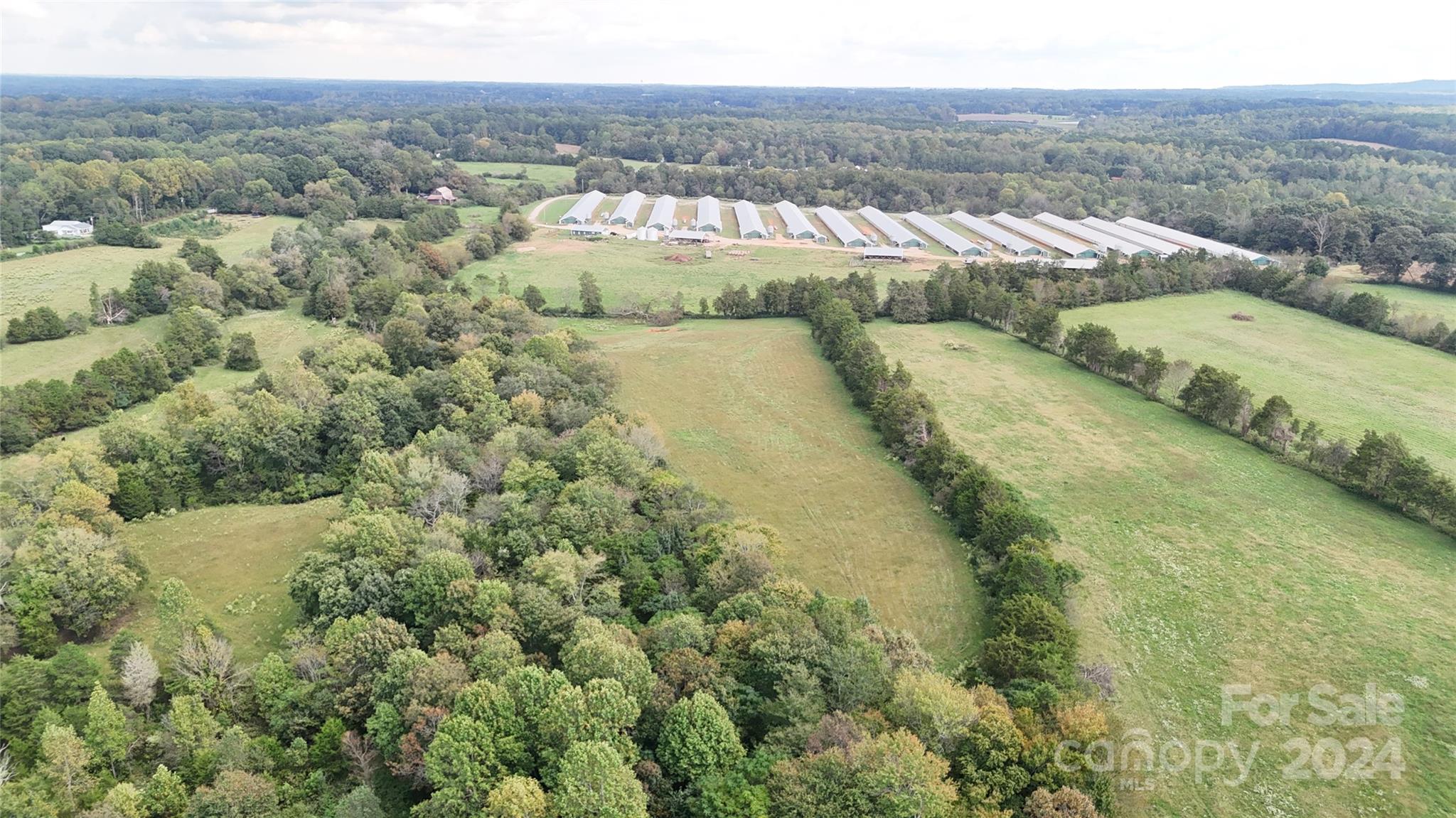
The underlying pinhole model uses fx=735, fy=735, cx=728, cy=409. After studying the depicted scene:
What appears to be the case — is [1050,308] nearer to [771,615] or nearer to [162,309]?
[771,615]

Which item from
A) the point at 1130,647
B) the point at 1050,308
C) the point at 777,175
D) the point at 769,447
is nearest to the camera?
the point at 1130,647

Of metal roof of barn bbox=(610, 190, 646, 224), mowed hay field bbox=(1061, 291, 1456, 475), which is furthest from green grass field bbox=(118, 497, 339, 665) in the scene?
metal roof of barn bbox=(610, 190, 646, 224)

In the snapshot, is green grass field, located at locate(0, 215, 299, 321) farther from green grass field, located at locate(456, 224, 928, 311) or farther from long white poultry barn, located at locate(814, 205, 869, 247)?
long white poultry barn, located at locate(814, 205, 869, 247)

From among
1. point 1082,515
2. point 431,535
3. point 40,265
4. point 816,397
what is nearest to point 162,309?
point 40,265

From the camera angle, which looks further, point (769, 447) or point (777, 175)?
point (777, 175)

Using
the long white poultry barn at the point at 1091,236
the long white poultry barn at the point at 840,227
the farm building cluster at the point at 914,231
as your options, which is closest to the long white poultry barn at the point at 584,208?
the farm building cluster at the point at 914,231

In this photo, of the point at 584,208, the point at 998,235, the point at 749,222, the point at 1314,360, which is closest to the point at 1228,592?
the point at 1314,360

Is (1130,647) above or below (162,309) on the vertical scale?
below
